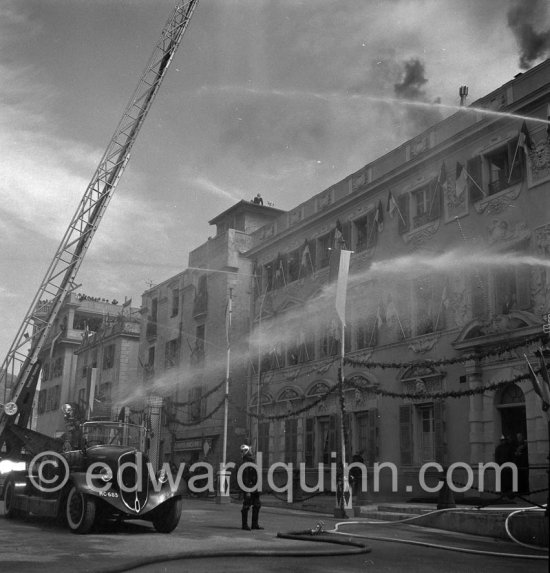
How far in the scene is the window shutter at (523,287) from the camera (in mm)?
20625

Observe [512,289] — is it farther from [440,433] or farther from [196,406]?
[196,406]

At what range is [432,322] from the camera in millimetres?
24141

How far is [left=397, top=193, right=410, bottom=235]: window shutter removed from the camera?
2620 centimetres

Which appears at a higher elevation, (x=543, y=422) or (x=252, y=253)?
(x=252, y=253)

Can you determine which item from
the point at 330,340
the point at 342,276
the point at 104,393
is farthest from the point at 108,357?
the point at 342,276

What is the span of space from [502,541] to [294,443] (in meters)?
18.4

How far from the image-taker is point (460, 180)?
23.9m

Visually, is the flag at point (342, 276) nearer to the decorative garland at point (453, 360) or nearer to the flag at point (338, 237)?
the decorative garland at point (453, 360)

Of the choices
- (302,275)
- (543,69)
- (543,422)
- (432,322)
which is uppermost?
(543,69)

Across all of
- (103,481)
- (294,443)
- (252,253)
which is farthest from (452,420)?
(252,253)

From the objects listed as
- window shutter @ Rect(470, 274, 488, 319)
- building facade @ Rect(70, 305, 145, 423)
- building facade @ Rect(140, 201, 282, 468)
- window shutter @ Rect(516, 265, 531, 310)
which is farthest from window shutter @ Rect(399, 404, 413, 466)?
building facade @ Rect(70, 305, 145, 423)

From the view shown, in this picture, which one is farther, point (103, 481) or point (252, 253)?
point (252, 253)

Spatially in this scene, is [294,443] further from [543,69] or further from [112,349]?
[112,349]

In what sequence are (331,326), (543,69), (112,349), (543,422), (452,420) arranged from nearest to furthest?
(543,422) < (543,69) < (452,420) < (331,326) < (112,349)
